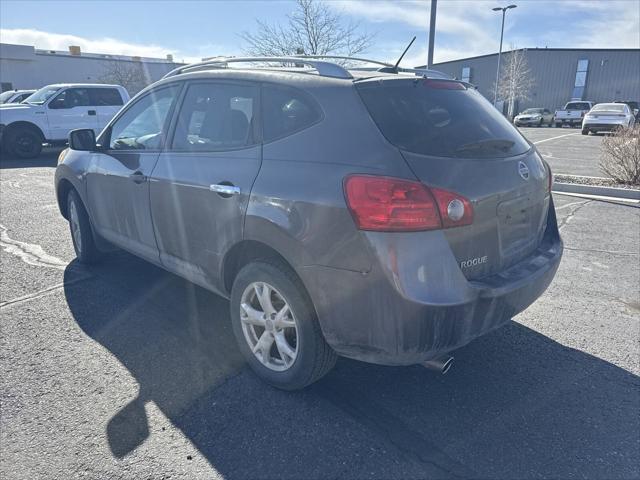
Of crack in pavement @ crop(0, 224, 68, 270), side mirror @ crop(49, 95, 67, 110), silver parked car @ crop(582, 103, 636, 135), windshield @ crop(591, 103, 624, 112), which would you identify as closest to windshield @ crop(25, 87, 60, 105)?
side mirror @ crop(49, 95, 67, 110)

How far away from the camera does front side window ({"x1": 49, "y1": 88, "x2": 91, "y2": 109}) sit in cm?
1375

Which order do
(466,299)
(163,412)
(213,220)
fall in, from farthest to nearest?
(213,220)
(163,412)
(466,299)

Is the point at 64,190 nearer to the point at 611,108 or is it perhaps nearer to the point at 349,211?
the point at 349,211

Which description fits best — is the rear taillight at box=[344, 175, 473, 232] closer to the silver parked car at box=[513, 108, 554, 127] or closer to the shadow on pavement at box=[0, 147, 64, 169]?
the shadow on pavement at box=[0, 147, 64, 169]

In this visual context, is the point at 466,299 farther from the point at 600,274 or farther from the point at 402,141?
the point at 600,274

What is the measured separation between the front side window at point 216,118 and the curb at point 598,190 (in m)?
7.73

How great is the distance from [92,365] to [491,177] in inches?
107

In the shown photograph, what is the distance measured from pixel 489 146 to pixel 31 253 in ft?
16.5

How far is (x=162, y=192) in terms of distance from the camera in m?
3.36

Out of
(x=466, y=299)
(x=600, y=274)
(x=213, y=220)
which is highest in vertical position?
(x=213, y=220)

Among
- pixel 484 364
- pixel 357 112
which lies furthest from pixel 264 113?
pixel 484 364

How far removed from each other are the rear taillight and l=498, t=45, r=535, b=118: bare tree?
48907 millimetres

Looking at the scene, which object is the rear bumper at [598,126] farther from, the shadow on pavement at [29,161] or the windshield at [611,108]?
the shadow on pavement at [29,161]

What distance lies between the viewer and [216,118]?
10.2 feet
